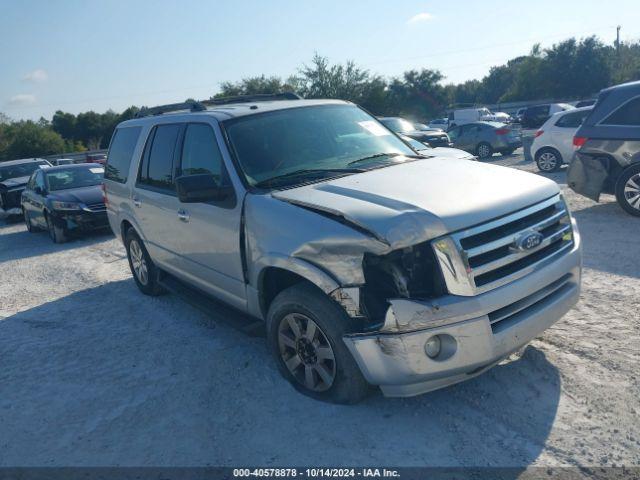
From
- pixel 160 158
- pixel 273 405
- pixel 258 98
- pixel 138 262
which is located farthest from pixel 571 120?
pixel 273 405

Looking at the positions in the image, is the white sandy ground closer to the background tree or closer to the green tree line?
the green tree line

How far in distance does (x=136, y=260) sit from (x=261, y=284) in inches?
128

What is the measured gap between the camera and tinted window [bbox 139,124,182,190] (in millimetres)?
4996

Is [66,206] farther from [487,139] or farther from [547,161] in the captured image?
[487,139]

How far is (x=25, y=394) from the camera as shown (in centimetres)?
429

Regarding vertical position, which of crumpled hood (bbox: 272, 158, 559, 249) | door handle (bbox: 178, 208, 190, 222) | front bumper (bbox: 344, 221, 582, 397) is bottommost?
front bumper (bbox: 344, 221, 582, 397)

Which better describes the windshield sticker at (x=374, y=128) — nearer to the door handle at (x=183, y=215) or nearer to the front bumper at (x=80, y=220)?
the door handle at (x=183, y=215)

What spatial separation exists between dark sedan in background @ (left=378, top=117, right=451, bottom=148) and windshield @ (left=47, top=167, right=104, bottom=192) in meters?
8.61

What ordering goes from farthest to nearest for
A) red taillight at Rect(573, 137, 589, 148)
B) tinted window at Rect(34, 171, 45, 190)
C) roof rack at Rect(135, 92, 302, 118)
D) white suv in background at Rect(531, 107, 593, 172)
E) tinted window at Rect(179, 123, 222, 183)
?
1. white suv in background at Rect(531, 107, 593, 172)
2. tinted window at Rect(34, 171, 45, 190)
3. red taillight at Rect(573, 137, 589, 148)
4. roof rack at Rect(135, 92, 302, 118)
5. tinted window at Rect(179, 123, 222, 183)

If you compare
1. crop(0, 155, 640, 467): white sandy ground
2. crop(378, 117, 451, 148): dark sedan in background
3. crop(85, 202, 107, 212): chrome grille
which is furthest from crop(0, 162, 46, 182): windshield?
crop(0, 155, 640, 467): white sandy ground

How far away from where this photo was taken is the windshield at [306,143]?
4.05 metres

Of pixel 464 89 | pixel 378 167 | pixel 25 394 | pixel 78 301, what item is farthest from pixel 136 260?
pixel 464 89

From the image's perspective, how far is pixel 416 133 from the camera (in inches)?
704

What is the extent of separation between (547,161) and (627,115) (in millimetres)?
6210
